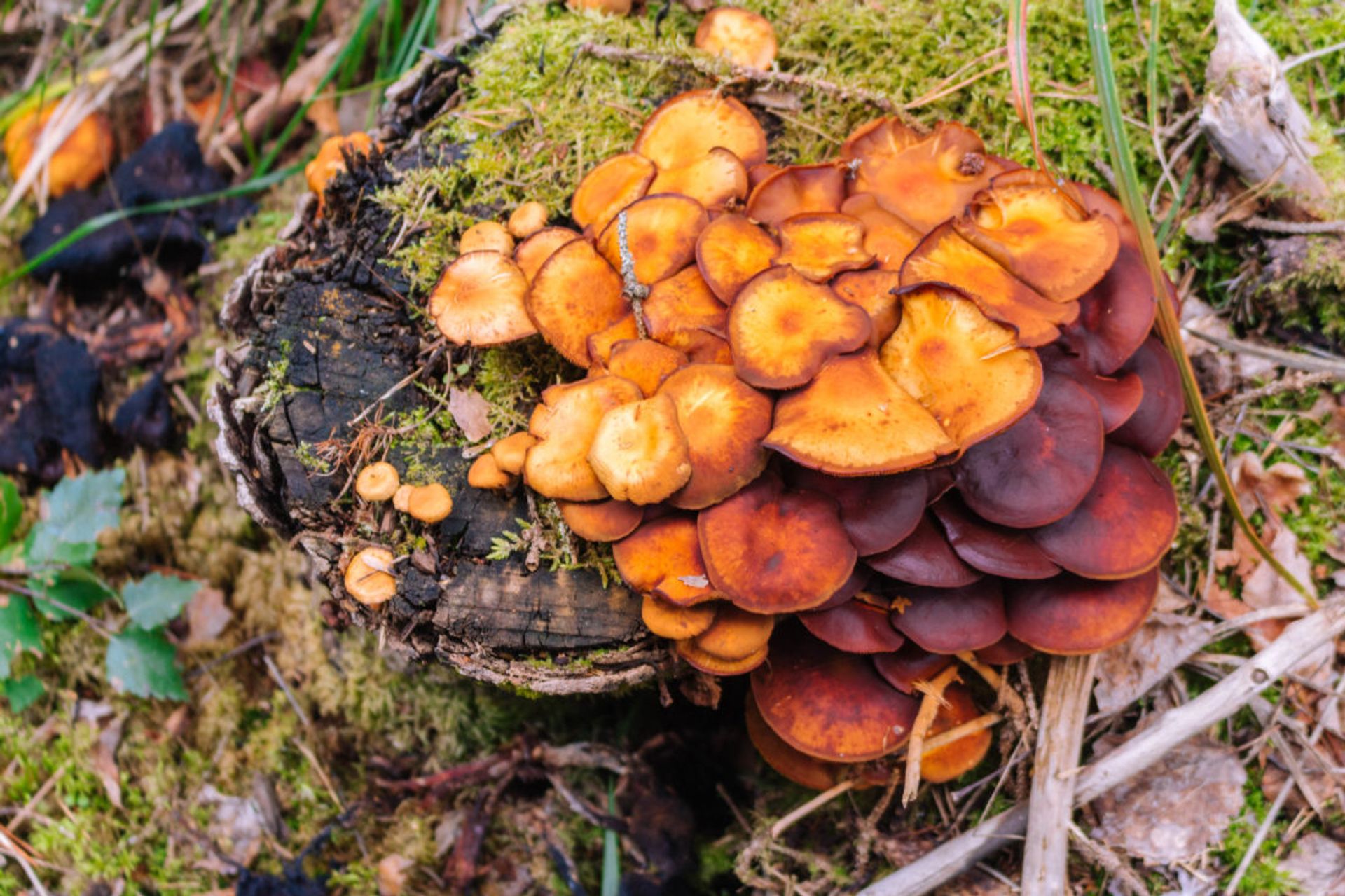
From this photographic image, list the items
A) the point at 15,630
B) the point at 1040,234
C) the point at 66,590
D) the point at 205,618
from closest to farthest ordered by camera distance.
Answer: the point at 1040,234 < the point at 15,630 < the point at 66,590 < the point at 205,618

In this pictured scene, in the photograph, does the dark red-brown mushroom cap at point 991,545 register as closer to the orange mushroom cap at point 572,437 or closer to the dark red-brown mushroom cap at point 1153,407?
the dark red-brown mushroom cap at point 1153,407

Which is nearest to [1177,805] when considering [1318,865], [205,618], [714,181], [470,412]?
[1318,865]

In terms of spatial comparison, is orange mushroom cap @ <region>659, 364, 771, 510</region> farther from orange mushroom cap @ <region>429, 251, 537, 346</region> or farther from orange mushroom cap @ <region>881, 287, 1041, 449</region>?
orange mushroom cap @ <region>429, 251, 537, 346</region>

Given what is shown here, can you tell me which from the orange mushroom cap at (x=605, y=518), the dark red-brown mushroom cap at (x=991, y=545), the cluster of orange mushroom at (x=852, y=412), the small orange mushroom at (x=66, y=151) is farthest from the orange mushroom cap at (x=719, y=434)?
the small orange mushroom at (x=66, y=151)

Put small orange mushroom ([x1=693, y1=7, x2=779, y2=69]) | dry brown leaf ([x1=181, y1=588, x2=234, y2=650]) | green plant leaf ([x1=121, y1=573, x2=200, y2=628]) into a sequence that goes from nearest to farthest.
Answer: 1. small orange mushroom ([x1=693, y1=7, x2=779, y2=69])
2. green plant leaf ([x1=121, y1=573, x2=200, y2=628])
3. dry brown leaf ([x1=181, y1=588, x2=234, y2=650])

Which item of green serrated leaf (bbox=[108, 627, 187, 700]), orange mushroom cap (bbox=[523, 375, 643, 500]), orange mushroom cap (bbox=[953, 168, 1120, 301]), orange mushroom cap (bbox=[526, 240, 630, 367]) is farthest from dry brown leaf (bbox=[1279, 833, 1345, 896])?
green serrated leaf (bbox=[108, 627, 187, 700])

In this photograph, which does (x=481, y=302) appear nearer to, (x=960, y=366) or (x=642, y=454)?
(x=642, y=454)

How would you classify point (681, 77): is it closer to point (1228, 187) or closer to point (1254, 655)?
point (1228, 187)
